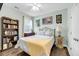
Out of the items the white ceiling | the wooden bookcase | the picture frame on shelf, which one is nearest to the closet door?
the white ceiling

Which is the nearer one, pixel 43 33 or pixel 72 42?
pixel 72 42

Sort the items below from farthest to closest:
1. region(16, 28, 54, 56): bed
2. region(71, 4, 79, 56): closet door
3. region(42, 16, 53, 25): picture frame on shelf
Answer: region(42, 16, 53, 25): picture frame on shelf → region(16, 28, 54, 56): bed → region(71, 4, 79, 56): closet door

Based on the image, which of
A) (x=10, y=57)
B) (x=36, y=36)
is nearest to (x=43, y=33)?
(x=36, y=36)

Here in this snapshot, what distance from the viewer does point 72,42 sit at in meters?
1.27

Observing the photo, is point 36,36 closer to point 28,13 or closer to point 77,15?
point 28,13

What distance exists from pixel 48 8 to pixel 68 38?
26.2 inches

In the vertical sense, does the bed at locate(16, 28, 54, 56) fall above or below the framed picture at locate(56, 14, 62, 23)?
below

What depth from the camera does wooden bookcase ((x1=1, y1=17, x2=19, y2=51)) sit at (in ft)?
3.96

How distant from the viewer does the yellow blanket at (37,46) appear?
4.05 ft

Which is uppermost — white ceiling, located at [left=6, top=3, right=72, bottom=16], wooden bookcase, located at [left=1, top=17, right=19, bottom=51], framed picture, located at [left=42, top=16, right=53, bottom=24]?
white ceiling, located at [left=6, top=3, right=72, bottom=16]

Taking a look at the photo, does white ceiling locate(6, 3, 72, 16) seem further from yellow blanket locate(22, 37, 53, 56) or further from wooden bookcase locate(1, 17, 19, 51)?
yellow blanket locate(22, 37, 53, 56)

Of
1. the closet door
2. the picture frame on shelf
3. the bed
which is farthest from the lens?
the picture frame on shelf

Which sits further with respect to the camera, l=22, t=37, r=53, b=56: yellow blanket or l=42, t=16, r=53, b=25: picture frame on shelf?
l=42, t=16, r=53, b=25: picture frame on shelf

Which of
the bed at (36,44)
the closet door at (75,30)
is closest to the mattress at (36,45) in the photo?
the bed at (36,44)
